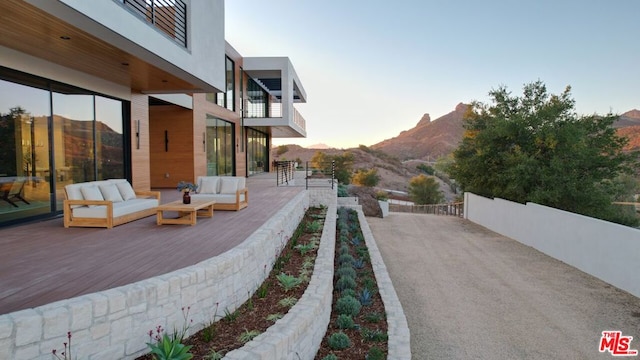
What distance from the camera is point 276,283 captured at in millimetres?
5008

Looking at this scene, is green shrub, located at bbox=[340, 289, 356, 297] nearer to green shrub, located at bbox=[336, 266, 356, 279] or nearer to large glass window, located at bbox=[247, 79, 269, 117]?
green shrub, located at bbox=[336, 266, 356, 279]

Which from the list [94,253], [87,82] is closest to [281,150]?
[87,82]

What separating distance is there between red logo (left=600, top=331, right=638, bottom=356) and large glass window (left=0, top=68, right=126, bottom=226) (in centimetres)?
960

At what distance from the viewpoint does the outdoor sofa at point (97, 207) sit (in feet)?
19.8

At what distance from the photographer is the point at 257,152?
71.8 ft

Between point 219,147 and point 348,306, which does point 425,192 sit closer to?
point 219,147

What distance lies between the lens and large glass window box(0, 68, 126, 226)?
19.8 ft

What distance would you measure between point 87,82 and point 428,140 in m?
107

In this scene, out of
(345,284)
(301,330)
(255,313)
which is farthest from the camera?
(345,284)

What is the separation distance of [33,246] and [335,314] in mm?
4154

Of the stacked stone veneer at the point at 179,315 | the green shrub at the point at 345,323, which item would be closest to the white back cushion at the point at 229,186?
the stacked stone veneer at the point at 179,315

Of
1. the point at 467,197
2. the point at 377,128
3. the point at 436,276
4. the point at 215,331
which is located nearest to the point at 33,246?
the point at 215,331

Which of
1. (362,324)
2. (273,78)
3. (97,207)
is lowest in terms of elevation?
(362,324)

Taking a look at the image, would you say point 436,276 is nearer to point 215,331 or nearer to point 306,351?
point 306,351
